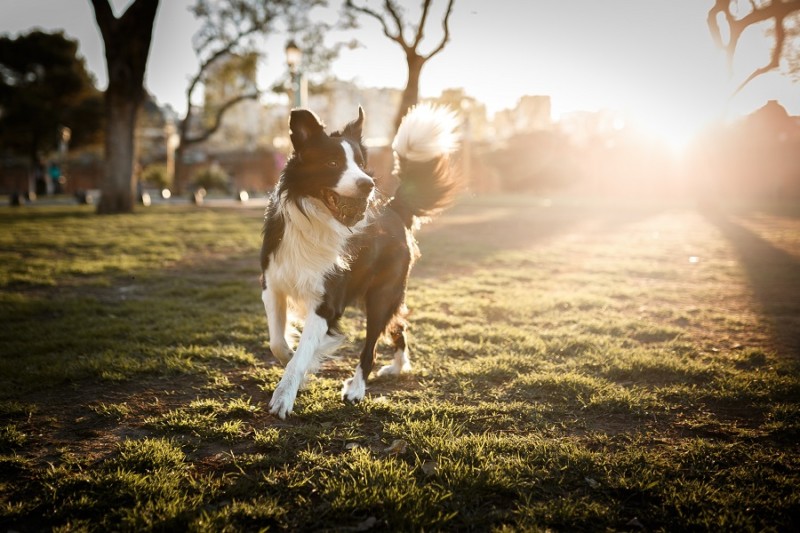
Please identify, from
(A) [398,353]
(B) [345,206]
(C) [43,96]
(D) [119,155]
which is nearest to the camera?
(B) [345,206]

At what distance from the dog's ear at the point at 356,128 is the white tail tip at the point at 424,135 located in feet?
2.47

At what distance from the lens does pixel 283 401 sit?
365 centimetres

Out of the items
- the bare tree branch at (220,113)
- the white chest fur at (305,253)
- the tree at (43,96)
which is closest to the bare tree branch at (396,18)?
the bare tree branch at (220,113)

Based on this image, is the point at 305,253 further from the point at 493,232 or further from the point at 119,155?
the point at 119,155

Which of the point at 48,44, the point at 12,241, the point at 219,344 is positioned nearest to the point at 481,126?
the point at 48,44

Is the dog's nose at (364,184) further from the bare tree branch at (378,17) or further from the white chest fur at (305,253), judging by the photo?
the bare tree branch at (378,17)

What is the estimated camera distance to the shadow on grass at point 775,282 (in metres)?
6.00

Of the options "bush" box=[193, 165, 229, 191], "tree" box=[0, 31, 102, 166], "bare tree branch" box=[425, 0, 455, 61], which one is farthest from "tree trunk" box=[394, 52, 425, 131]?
"tree" box=[0, 31, 102, 166]

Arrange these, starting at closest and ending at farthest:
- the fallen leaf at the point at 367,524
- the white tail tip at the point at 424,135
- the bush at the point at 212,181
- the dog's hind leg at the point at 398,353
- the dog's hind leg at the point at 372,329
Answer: the fallen leaf at the point at 367,524, the dog's hind leg at the point at 372,329, the dog's hind leg at the point at 398,353, the white tail tip at the point at 424,135, the bush at the point at 212,181

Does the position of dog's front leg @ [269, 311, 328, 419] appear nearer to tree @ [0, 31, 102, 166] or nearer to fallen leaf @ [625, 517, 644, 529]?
fallen leaf @ [625, 517, 644, 529]

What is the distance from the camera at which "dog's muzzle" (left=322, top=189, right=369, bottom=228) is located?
12.8ft

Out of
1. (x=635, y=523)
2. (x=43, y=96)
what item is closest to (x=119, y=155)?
(x=635, y=523)

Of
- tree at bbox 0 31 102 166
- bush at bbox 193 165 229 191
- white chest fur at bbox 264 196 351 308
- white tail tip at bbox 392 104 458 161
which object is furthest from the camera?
tree at bbox 0 31 102 166

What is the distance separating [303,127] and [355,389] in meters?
2.10
